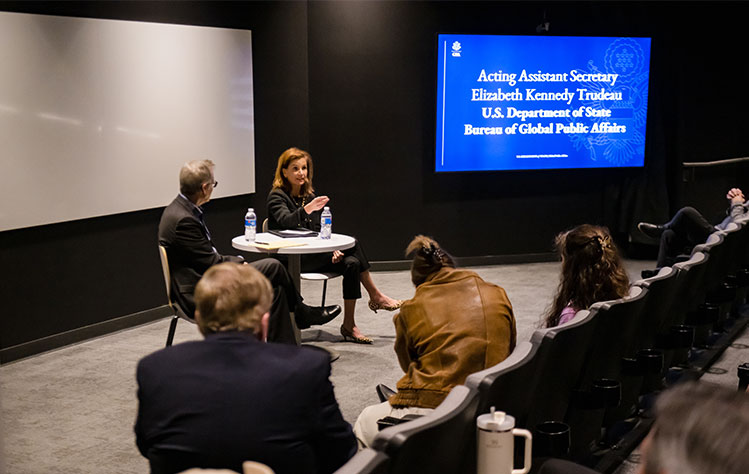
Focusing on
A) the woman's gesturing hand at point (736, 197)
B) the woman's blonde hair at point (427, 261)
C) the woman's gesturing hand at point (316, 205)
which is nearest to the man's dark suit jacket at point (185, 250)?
the woman's gesturing hand at point (316, 205)

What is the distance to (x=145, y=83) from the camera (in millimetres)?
6223

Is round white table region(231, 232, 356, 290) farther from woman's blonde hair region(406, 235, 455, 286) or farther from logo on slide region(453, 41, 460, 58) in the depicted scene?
logo on slide region(453, 41, 460, 58)

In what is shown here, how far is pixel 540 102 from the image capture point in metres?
8.29

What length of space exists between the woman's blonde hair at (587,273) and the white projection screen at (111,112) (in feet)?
11.4

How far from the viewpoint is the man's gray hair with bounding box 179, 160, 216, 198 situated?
16.2 ft

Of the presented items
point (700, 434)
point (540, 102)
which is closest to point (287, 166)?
point (540, 102)

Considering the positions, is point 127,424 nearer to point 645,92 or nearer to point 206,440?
point 206,440

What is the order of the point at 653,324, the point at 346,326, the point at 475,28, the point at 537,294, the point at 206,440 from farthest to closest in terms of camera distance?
the point at 475,28 → the point at 537,294 → the point at 346,326 → the point at 653,324 → the point at 206,440

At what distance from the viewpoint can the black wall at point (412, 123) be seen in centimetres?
726

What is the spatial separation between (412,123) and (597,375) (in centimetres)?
499

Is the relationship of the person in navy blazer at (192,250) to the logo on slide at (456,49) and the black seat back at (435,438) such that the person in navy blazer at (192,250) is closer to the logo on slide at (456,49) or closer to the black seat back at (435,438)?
the black seat back at (435,438)

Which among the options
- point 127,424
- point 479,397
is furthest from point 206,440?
point 127,424

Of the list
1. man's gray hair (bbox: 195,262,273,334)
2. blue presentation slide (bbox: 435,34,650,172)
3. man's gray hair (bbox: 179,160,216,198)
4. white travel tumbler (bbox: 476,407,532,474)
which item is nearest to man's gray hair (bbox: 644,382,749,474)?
white travel tumbler (bbox: 476,407,532,474)

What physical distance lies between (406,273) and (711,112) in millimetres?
3677
